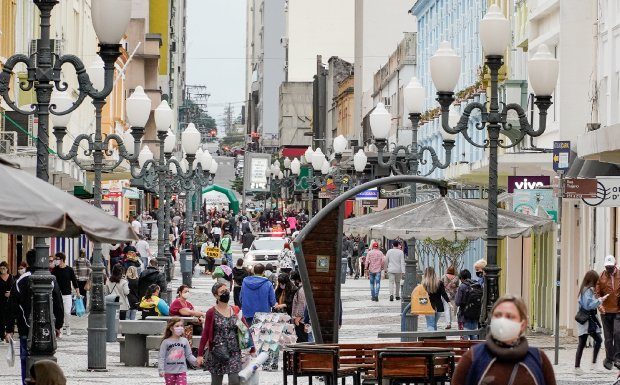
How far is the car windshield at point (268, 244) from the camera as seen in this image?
54537mm

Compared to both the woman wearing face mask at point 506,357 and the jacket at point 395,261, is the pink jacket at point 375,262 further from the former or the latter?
the woman wearing face mask at point 506,357

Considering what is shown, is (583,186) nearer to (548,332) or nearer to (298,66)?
(548,332)

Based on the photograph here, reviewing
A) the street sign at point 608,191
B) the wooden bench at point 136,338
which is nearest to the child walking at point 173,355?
the wooden bench at point 136,338

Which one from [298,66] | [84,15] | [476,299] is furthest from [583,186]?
[298,66]

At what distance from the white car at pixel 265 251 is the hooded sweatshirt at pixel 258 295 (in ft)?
85.4

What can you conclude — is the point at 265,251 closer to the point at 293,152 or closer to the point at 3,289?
the point at 3,289

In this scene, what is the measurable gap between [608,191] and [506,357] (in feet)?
46.4

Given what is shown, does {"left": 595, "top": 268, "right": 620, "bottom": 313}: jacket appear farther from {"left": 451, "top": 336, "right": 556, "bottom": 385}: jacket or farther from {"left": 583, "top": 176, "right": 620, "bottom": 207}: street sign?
{"left": 451, "top": 336, "right": 556, "bottom": 385}: jacket

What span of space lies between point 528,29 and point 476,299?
13.5 meters

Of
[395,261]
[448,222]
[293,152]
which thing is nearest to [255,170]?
[293,152]

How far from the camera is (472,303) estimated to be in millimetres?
27375

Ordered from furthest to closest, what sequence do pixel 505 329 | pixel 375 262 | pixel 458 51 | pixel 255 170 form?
pixel 255 170
pixel 458 51
pixel 375 262
pixel 505 329

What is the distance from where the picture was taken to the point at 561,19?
35.0 m

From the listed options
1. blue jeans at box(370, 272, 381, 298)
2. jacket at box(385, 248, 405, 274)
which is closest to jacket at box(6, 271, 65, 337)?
jacket at box(385, 248, 405, 274)
